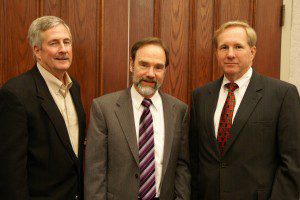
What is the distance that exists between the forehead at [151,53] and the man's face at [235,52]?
32 cm

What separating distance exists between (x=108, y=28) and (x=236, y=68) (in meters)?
0.84

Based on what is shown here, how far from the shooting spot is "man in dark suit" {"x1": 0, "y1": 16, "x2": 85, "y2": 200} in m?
1.60

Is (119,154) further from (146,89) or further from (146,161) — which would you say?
(146,89)

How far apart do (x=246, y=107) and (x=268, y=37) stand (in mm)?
739

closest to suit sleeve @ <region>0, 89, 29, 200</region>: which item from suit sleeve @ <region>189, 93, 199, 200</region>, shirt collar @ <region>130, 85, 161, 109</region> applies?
shirt collar @ <region>130, 85, 161, 109</region>

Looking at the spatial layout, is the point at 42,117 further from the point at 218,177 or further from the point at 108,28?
the point at 218,177

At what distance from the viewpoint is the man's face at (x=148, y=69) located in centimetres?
191

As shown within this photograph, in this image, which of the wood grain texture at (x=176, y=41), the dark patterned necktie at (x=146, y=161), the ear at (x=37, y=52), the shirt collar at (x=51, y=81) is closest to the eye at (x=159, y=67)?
the dark patterned necktie at (x=146, y=161)

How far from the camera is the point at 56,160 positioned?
5.72 feet

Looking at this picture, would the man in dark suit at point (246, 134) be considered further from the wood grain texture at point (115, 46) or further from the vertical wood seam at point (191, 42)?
the wood grain texture at point (115, 46)

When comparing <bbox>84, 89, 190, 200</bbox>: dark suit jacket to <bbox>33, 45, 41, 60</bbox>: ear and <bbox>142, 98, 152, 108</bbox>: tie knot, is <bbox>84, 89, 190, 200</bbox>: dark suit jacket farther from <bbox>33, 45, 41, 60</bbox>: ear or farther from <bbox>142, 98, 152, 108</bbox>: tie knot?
<bbox>33, 45, 41, 60</bbox>: ear

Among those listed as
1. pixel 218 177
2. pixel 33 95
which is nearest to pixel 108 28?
pixel 33 95

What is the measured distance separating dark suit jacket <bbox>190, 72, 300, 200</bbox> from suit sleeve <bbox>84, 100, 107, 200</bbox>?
0.56 m

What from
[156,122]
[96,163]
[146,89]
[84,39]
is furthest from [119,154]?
[84,39]
